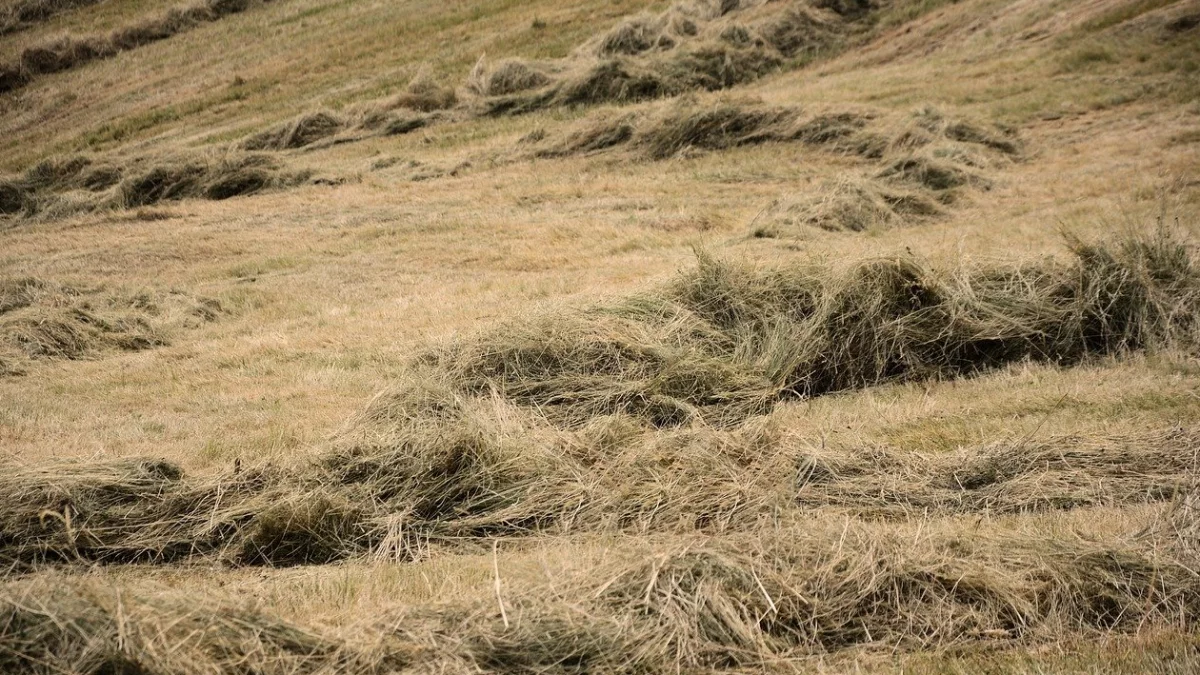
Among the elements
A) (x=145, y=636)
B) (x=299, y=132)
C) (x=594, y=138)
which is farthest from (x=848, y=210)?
(x=299, y=132)

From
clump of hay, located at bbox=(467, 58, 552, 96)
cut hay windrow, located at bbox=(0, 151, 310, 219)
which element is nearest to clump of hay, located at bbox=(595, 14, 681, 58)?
clump of hay, located at bbox=(467, 58, 552, 96)

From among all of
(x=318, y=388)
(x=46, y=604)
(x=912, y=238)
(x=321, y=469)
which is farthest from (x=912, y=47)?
(x=46, y=604)

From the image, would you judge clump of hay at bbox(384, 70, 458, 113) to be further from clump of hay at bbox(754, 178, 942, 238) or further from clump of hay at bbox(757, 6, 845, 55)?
clump of hay at bbox(754, 178, 942, 238)

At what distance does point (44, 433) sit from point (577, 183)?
985cm

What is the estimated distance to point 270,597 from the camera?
3.99 meters

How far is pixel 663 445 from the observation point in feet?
17.5

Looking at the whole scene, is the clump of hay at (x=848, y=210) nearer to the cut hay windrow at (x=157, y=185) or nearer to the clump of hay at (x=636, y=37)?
the cut hay windrow at (x=157, y=185)

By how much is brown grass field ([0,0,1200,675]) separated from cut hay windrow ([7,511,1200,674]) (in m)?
0.02

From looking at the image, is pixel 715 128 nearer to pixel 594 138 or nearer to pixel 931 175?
pixel 594 138

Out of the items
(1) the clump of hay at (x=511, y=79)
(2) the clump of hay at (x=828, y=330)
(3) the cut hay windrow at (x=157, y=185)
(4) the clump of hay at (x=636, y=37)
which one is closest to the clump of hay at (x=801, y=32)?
(4) the clump of hay at (x=636, y=37)

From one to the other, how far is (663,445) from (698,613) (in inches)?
68.1

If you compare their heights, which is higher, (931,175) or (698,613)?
(698,613)

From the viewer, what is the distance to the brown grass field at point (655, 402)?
142 inches

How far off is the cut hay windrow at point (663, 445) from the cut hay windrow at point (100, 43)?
1245 inches
